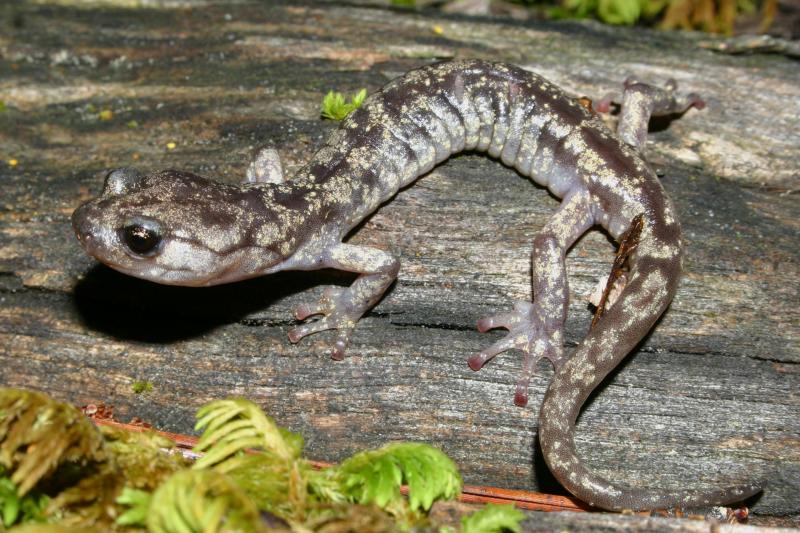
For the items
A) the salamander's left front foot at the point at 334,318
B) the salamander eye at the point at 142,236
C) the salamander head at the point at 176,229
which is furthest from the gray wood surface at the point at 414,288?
the salamander eye at the point at 142,236

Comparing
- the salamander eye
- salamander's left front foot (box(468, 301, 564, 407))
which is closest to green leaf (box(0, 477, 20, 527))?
the salamander eye

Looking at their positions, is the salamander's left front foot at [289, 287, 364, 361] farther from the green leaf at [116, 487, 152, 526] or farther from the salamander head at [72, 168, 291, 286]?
the green leaf at [116, 487, 152, 526]

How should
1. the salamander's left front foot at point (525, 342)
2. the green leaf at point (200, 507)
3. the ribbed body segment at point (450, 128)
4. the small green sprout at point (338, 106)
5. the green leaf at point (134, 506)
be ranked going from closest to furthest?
the green leaf at point (200, 507), the green leaf at point (134, 506), the salamander's left front foot at point (525, 342), the ribbed body segment at point (450, 128), the small green sprout at point (338, 106)

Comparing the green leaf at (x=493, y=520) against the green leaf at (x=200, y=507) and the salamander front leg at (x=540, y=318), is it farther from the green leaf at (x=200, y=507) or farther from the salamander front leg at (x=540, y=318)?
the salamander front leg at (x=540, y=318)

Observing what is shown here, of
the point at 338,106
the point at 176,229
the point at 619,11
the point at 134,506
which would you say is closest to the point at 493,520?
the point at 134,506

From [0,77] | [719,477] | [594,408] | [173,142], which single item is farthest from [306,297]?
[0,77]
